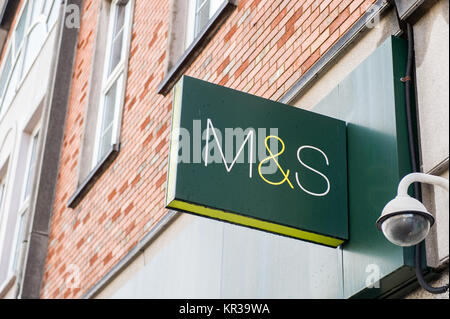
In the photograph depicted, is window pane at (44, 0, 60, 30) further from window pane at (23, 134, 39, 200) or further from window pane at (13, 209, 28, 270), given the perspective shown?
window pane at (13, 209, 28, 270)

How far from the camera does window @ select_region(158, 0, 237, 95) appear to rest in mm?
7719

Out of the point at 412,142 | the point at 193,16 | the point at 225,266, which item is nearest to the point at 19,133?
the point at 193,16

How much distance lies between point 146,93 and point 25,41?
6.71m

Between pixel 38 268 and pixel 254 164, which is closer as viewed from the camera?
pixel 254 164

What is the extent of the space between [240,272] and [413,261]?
179 cm

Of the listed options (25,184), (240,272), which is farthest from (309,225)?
(25,184)

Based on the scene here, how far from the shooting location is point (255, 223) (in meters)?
5.07

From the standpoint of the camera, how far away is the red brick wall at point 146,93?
20.7 feet

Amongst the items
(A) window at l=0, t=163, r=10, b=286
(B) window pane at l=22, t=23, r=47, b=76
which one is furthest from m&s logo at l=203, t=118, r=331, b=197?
(B) window pane at l=22, t=23, r=47, b=76

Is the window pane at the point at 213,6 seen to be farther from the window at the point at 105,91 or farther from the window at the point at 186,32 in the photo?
the window at the point at 105,91

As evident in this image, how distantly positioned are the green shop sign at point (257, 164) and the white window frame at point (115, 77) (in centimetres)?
399

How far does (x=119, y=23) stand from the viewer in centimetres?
1061

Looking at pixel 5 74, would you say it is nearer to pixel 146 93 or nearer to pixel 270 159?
pixel 146 93
